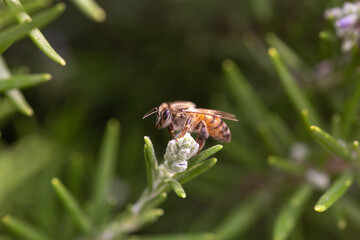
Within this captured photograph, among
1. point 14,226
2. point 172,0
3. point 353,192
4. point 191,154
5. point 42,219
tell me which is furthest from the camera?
point 172,0

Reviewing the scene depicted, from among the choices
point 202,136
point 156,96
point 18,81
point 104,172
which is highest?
point 156,96

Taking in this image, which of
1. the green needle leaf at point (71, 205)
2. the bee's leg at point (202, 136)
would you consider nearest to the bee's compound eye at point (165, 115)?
the bee's leg at point (202, 136)

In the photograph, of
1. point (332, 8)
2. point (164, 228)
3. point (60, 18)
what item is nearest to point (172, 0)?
point (60, 18)

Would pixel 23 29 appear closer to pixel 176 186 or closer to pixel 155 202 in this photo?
pixel 176 186

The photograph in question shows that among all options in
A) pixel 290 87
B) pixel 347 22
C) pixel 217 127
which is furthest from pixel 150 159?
pixel 347 22

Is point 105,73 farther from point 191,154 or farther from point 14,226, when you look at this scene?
point 191,154

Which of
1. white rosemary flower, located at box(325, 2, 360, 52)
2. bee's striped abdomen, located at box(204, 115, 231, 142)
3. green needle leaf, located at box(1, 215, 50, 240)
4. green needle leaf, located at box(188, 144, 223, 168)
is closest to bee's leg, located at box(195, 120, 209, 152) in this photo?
bee's striped abdomen, located at box(204, 115, 231, 142)

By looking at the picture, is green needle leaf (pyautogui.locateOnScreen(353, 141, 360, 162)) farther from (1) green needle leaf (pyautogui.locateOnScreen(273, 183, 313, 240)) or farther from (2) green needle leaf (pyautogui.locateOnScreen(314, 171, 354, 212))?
(1) green needle leaf (pyautogui.locateOnScreen(273, 183, 313, 240))
